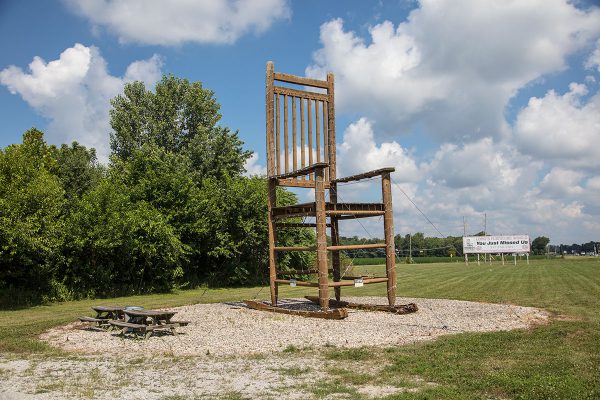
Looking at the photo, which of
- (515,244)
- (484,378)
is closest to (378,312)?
(484,378)

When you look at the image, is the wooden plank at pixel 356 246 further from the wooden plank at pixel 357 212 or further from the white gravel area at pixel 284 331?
the white gravel area at pixel 284 331

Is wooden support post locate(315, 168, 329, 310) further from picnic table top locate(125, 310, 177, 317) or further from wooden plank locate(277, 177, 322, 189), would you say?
picnic table top locate(125, 310, 177, 317)

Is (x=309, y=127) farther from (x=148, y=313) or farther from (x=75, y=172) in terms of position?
(x=75, y=172)

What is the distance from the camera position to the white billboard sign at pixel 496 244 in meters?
55.0

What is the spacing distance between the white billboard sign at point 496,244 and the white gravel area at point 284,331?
46.0 meters

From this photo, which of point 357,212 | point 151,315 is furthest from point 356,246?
point 151,315

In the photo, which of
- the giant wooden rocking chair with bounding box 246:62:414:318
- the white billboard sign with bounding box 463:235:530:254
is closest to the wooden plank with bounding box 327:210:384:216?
the giant wooden rocking chair with bounding box 246:62:414:318

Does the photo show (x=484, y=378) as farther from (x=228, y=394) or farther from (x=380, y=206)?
(x=380, y=206)

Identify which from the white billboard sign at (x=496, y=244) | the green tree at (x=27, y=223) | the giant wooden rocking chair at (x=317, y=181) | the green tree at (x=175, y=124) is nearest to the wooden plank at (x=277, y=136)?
Answer: the giant wooden rocking chair at (x=317, y=181)

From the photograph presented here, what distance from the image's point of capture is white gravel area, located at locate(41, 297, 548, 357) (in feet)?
25.3

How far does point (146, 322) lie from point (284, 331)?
2845mm

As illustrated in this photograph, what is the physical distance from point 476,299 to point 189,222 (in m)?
12.7

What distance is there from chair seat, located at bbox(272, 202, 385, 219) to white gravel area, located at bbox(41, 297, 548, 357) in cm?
223

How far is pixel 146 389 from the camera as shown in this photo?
17.6 feet
